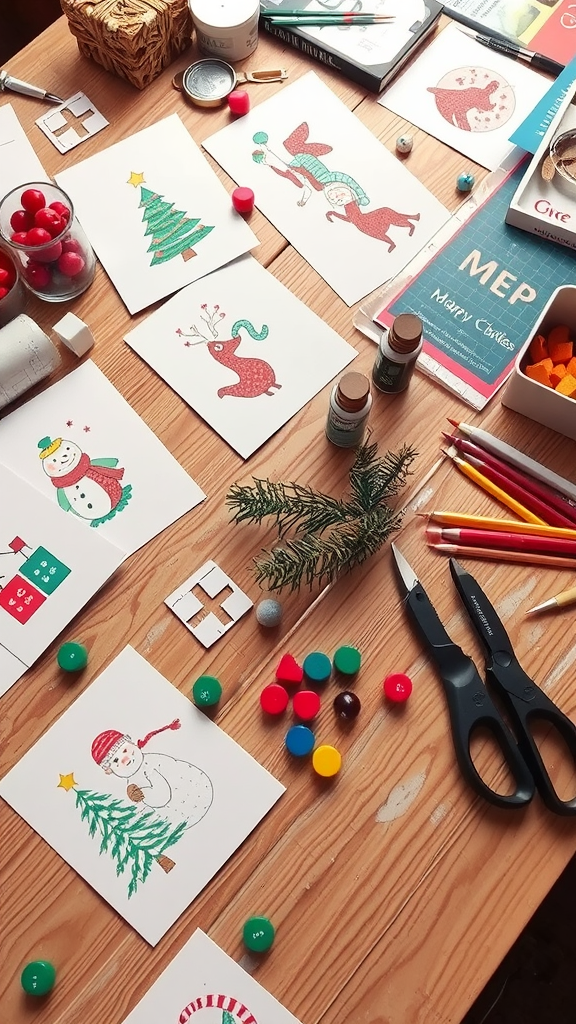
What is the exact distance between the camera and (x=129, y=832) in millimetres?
728

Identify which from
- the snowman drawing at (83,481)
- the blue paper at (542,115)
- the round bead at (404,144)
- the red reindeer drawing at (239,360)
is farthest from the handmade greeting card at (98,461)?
the blue paper at (542,115)

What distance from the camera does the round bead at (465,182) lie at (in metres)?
0.95

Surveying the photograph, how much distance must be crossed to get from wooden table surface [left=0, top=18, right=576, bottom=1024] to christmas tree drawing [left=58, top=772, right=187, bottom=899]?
0.04 meters

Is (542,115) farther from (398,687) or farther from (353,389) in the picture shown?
(398,687)

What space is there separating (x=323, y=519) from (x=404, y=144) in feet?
1.65

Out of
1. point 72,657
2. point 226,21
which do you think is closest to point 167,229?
point 226,21

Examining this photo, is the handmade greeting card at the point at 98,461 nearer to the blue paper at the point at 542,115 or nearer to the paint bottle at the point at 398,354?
the paint bottle at the point at 398,354

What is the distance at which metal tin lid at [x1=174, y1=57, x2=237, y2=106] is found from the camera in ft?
3.27

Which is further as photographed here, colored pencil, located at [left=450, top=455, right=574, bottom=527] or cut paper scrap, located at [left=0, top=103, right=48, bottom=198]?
cut paper scrap, located at [left=0, top=103, right=48, bottom=198]

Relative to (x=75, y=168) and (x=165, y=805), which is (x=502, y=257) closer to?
(x=75, y=168)

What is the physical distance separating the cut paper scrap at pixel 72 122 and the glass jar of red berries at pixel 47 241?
115 millimetres

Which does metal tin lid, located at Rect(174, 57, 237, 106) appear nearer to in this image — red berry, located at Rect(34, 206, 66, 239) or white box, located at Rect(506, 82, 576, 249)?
red berry, located at Rect(34, 206, 66, 239)

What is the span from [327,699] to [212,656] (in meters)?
0.12

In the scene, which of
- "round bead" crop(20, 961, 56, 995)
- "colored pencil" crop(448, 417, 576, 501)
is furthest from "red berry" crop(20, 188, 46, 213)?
"round bead" crop(20, 961, 56, 995)
